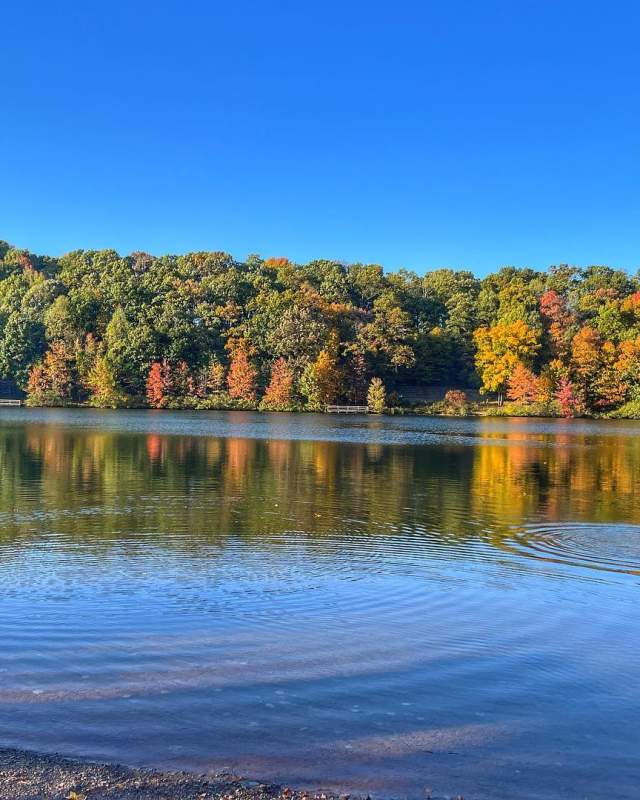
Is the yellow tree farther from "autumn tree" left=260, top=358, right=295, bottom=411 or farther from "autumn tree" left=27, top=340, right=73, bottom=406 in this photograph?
"autumn tree" left=27, top=340, right=73, bottom=406

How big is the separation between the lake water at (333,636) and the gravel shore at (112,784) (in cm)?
19

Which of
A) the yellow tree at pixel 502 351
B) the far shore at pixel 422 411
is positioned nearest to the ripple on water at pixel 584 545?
the far shore at pixel 422 411

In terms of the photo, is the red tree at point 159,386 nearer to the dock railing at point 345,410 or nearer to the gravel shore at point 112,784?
the dock railing at point 345,410

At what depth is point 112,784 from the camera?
156 inches

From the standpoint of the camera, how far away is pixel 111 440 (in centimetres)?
3275

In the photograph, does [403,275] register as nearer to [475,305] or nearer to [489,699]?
[475,305]

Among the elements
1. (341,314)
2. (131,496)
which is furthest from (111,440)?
(341,314)

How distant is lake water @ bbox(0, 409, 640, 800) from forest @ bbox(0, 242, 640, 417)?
2327 inches

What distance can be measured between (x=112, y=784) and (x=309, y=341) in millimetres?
73382

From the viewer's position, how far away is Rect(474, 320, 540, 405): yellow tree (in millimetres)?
76875

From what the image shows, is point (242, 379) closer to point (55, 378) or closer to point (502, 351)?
point (55, 378)

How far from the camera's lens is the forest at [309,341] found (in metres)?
74.6

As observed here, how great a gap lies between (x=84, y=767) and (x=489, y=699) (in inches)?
114

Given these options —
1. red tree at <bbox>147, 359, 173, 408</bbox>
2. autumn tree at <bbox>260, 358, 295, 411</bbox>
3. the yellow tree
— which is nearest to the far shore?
autumn tree at <bbox>260, 358, 295, 411</bbox>
